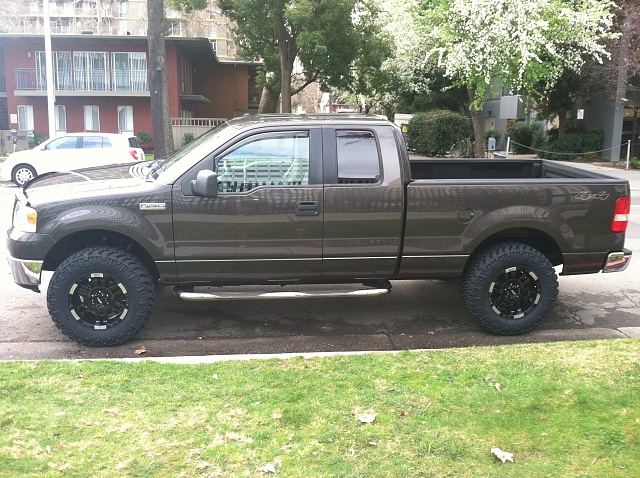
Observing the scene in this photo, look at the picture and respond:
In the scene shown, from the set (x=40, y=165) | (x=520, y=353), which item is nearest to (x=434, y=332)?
(x=520, y=353)

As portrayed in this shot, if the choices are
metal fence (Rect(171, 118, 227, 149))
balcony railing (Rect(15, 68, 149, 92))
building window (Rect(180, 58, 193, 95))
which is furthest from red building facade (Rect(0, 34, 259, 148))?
metal fence (Rect(171, 118, 227, 149))

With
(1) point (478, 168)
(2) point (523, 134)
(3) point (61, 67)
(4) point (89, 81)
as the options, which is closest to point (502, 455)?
(1) point (478, 168)

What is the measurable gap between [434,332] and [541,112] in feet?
104

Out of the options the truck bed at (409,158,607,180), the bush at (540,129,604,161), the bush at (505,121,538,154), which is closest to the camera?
the truck bed at (409,158,607,180)

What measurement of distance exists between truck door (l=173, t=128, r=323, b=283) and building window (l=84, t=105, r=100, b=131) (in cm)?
3453

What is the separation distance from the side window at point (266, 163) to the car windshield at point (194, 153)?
0.16 meters

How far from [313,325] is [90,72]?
112 feet

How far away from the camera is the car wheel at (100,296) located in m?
5.40

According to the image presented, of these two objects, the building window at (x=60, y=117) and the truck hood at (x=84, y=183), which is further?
the building window at (x=60, y=117)

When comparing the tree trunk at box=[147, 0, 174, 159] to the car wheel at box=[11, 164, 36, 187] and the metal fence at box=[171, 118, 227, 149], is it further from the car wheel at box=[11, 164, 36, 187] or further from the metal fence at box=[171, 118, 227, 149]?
the metal fence at box=[171, 118, 227, 149]

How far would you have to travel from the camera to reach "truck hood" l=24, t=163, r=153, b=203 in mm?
5477

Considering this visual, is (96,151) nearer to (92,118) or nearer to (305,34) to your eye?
(305,34)

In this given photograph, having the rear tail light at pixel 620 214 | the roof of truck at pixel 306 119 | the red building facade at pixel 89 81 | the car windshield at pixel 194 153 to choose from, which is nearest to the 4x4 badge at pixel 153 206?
the car windshield at pixel 194 153

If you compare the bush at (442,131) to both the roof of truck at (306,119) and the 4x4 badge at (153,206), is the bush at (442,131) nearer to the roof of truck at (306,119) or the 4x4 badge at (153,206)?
the roof of truck at (306,119)
